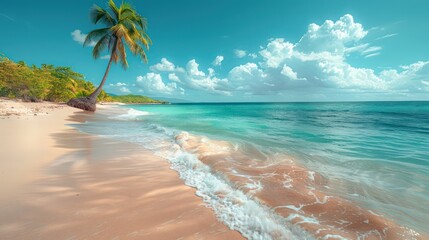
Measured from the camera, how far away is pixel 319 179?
460 cm

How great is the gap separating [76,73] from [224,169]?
41946 mm

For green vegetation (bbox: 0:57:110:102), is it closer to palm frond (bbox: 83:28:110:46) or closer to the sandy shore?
palm frond (bbox: 83:28:110:46)

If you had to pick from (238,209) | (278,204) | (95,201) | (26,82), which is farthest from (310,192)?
(26,82)

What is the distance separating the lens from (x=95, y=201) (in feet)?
9.52

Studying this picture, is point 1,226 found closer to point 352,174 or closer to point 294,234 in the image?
point 294,234

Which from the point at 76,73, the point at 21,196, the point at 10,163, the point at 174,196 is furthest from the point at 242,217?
the point at 76,73

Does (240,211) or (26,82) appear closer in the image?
(240,211)

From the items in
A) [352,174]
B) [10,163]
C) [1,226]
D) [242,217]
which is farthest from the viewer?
[352,174]

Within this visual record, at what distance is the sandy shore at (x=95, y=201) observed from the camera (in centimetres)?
227

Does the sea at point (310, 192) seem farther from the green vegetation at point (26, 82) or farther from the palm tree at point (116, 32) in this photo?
the green vegetation at point (26, 82)

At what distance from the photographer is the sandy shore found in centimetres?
227

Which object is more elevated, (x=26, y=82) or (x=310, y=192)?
(x=26, y=82)

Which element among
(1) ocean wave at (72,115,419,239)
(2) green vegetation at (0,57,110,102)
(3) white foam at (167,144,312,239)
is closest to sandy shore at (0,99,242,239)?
(3) white foam at (167,144,312,239)

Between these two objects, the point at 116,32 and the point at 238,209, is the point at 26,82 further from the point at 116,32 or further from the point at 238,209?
the point at 238,209
